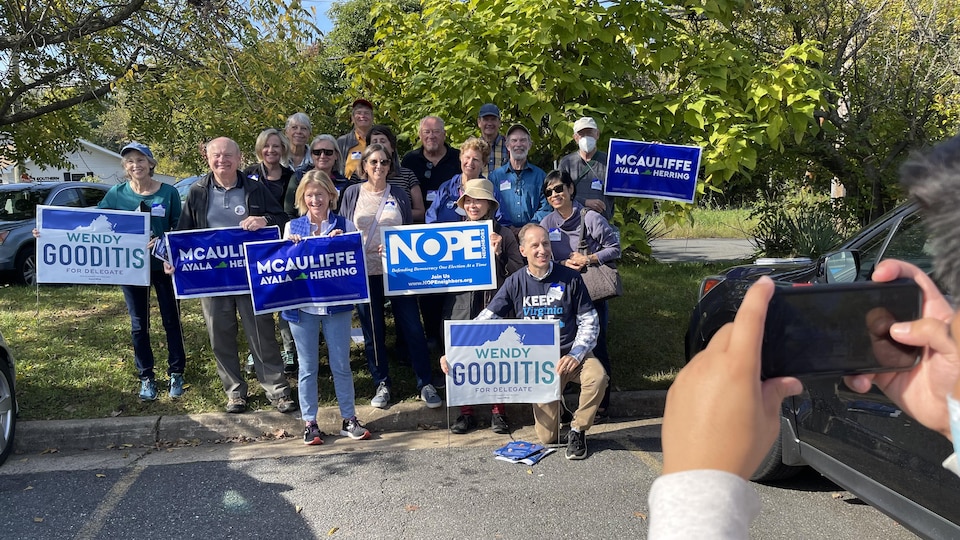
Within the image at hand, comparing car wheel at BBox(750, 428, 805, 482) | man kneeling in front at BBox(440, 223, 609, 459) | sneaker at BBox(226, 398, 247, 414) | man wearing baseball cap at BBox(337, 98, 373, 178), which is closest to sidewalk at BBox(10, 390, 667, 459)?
sneaker at BBox(226, 398, 247, 414)

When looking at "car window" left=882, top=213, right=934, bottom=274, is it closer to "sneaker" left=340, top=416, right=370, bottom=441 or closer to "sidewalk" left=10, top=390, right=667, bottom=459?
"sidewalk" left=10, top=390, right=667, bottom=459

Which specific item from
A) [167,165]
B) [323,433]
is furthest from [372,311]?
[167,165]

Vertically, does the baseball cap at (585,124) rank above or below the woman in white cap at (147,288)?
above

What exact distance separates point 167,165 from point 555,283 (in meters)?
43.6

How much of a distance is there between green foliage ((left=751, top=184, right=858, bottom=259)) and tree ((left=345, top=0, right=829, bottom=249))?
16.2 feet

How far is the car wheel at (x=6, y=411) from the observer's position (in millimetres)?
5367

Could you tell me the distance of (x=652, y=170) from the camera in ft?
22.3

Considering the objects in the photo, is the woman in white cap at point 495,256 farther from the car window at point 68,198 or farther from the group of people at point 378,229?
the car window at point 68,198

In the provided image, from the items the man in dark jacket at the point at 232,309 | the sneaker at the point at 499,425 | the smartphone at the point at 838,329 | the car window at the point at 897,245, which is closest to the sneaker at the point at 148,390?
the man in dark jacket at the point at 232,309

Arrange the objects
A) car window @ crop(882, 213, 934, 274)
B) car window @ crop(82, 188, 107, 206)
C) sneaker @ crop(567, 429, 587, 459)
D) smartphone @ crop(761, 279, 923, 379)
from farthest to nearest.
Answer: car window @ crop(82, 188, 107, 206)
sneaker @ crop(567, 429, 587, 459)
car window @ crop(882, 213, 934, 274)
smartphone @ crop(761, 279, 923, 379)

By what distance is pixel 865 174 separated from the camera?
37.9 feet

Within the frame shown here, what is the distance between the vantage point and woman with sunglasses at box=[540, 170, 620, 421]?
6.09 m

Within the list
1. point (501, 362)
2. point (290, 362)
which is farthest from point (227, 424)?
point (501, 362)

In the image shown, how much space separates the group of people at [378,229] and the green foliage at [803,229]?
5.94 meters
